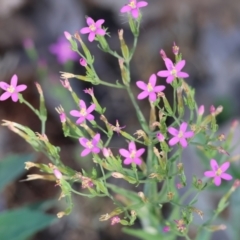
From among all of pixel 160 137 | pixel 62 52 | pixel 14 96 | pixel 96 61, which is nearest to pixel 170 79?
pixel 160 137

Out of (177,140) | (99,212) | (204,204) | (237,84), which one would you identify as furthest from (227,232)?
(177,140)

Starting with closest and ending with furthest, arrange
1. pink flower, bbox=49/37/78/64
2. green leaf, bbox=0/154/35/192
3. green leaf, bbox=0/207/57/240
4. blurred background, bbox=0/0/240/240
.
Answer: green leaf, bbox=0/207/57/240, green leaf, bbox=0/154/35/192, blurred background, bbox=0/0/240/240, pink flower, bbox=49/37/78/64

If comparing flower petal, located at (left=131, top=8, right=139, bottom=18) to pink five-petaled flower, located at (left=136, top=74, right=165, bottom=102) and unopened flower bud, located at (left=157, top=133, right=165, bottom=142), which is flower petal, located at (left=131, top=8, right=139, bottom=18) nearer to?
pink five-petaled flower, located at (left=136, top=74, right=165, bottom=102)

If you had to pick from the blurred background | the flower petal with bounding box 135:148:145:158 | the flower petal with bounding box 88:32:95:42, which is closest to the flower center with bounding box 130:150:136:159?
the flower petal with bounding box 135:148:145:158

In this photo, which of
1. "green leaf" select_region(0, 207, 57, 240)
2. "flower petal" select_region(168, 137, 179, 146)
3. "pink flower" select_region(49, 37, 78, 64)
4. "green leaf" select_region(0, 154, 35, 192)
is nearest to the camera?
"flower petal" select_region(168, 137, 179, 146)

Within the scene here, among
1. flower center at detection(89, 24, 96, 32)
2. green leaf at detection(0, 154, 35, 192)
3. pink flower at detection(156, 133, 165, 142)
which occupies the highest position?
flower center at detection(89, 24, 96, 32)

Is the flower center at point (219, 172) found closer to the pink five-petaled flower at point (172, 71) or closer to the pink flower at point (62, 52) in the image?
the pink five-petaled flower at point (172, 71)

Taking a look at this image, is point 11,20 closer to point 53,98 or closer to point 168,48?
point 53,98
